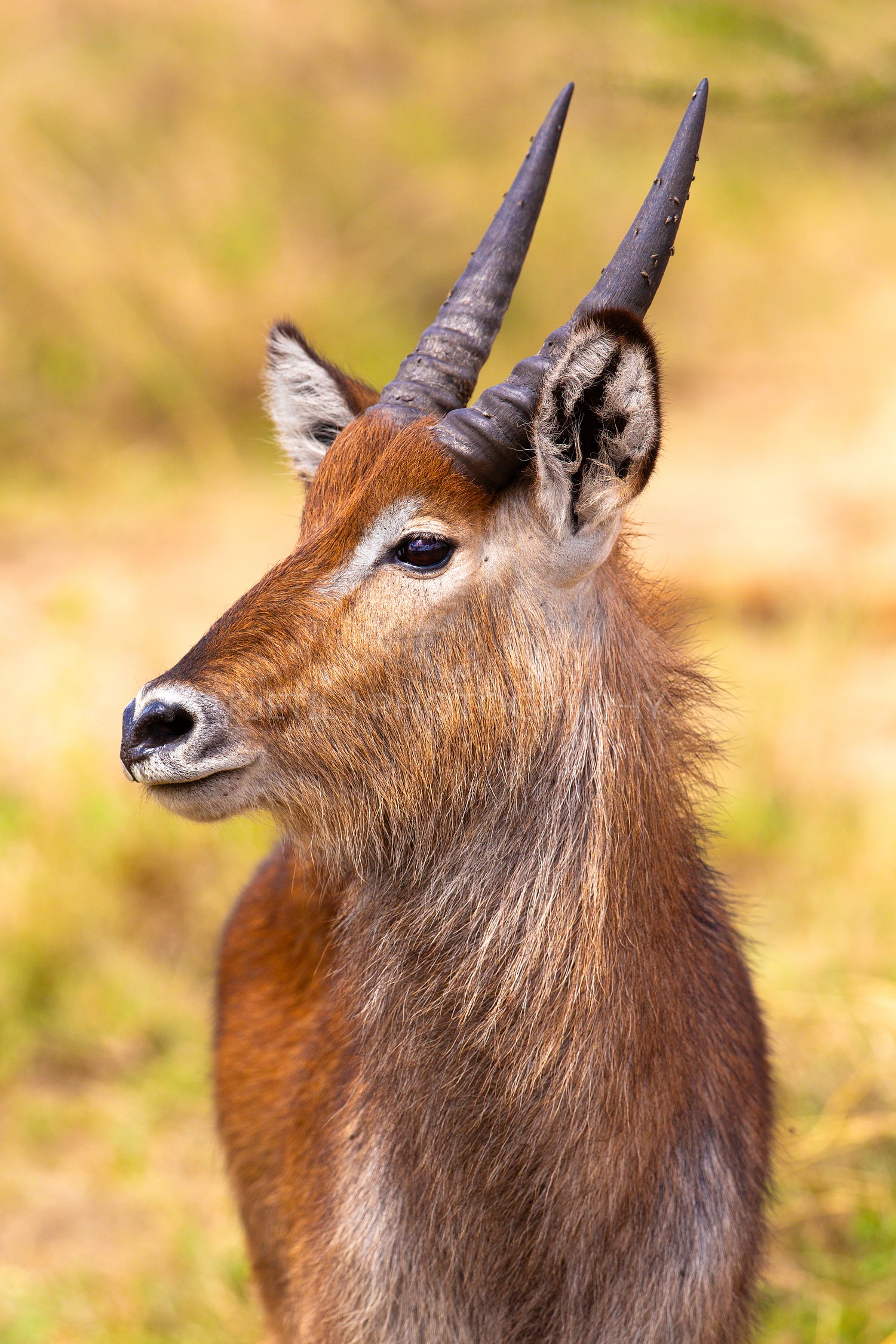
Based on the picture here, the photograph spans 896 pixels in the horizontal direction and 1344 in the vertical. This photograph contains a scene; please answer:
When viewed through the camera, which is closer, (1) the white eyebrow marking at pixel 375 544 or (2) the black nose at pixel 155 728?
(2) the black nose at pixel 155 728

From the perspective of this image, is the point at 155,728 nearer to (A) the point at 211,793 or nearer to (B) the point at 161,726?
(B) the point at 161,726

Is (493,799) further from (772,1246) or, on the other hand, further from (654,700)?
(772,1246)

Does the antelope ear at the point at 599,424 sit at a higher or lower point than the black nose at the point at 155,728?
higher

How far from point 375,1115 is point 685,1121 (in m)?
0.64

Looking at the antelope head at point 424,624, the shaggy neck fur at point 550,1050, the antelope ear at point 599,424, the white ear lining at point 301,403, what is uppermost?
the white ear lining at point 301,403

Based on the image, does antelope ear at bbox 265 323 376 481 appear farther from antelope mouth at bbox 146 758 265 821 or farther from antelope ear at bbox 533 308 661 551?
antelope mouth at bbox 146 758 265 821

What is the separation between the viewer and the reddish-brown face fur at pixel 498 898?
2553mm

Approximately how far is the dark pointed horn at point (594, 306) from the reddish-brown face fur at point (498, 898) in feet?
0.20

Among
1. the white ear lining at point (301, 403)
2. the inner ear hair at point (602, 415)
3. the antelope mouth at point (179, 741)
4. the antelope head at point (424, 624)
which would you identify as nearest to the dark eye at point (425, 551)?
the antelope head at point (424, 624)

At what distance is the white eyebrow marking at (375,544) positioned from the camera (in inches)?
101

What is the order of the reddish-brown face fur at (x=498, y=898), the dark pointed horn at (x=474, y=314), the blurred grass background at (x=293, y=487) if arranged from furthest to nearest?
1. the blurred grass background at (x=293, y=487)
2. the dark pointed horn at (x=474, y=314)
3. the reddish-brown face fur at (x=498, y=898)

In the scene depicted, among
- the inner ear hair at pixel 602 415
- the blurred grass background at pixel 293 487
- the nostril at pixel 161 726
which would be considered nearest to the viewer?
the inner ear hair at pixel 602 415

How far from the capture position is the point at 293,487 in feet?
31.2

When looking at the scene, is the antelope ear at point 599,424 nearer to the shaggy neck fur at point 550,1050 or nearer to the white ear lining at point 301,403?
the shaggy neck fur at point 550,1050
